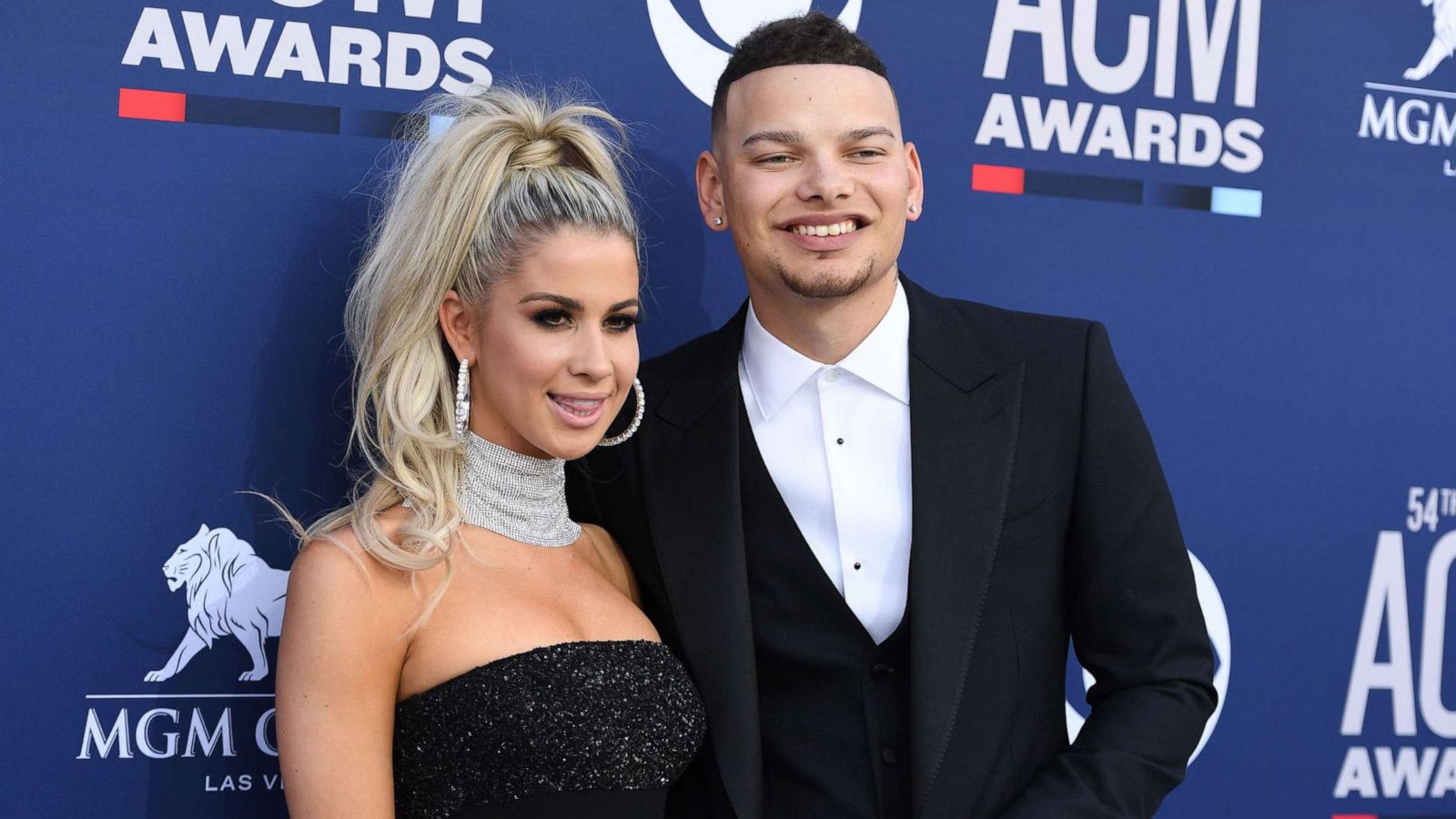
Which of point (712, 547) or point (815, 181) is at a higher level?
point (815, 181)

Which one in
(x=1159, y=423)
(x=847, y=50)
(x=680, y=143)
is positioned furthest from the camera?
(x=1159, y=423)

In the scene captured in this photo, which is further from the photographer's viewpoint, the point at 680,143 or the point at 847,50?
the point at 680,143

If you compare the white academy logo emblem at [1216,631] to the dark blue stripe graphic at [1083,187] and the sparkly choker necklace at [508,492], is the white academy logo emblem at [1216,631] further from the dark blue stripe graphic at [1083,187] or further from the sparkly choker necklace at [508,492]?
the sparkly choker necklace at [508,492]

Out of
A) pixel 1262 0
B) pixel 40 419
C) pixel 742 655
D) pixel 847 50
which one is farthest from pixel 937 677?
pixel 1262 0

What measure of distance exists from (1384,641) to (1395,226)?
83 centimetres

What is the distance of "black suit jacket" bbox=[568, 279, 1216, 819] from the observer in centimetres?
186

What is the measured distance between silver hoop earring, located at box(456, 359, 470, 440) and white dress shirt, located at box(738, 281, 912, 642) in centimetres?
43

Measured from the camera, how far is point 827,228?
2.02m

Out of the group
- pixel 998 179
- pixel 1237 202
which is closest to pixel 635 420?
pixel 998 179

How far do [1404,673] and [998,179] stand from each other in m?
1.29

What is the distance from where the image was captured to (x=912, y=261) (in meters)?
2.56

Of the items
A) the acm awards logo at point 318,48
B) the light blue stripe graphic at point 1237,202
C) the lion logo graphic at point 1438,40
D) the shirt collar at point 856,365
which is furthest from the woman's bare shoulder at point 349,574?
the lion logo graphic at point 1438,40

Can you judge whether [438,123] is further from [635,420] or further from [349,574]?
[349,574]

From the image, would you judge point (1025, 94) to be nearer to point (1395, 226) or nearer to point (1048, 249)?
point (1048, 249)
